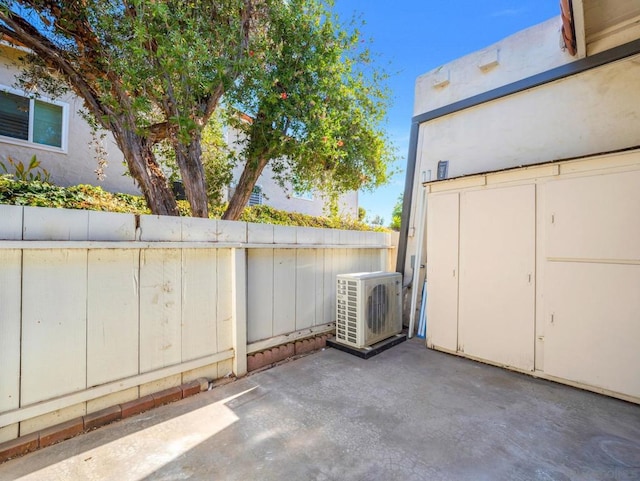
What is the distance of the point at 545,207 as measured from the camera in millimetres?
2842

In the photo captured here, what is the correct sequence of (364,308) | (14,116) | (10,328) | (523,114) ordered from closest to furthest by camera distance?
1. (10,328)
2. (364,308)
3. (523,114)
4. (14,116)

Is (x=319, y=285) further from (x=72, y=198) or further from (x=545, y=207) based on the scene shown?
(x=72, y=198)

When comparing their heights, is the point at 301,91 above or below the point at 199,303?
above

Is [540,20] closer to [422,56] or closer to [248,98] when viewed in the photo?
[422,56]

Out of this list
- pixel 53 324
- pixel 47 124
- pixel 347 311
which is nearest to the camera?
pixel 53 324

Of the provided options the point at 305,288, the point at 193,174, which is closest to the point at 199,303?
the point at 305,288

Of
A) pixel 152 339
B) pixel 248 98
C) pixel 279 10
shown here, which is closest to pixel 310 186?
pixel 248 98

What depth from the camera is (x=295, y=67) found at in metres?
3.78

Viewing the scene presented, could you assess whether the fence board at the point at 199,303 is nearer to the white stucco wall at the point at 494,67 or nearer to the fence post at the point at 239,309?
the fence post at the point at 239,309

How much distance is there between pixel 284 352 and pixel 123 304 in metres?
1.72

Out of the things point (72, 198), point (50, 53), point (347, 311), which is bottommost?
point (347, 311)

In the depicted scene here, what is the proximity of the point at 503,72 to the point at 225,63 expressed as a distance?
352 cm

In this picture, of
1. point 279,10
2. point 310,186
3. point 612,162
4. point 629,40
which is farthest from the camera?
point 310,186

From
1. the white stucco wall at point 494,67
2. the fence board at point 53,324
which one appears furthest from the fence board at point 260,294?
the white stucco wall at point 494,67
